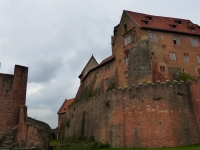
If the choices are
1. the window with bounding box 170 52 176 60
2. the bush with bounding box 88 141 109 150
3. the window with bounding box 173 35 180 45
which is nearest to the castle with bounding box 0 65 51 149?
the bush with bounding box 88 141 109 150

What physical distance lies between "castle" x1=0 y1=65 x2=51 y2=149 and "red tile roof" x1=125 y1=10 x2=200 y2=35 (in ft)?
78.8

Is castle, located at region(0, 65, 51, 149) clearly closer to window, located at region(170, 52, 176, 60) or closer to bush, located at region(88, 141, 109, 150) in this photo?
bush, located at region(88, 141, 109, 150)

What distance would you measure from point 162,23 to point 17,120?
32212 millimetres

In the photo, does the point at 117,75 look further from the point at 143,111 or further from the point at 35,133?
the point at 35,133

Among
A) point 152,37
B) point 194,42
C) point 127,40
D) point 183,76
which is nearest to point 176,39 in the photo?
point 194,42

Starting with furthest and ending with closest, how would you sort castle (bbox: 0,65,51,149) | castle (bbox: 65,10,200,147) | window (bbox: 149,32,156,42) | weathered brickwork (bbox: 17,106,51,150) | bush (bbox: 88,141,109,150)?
Answer: 1. window (bbox: 149,32,156,42)
2. bush (bbox: 88,141,109,150)
3. castle (bbox: 65,10,200,147)
4. castle (bbox: 0,65,51,149)
5. weathered brickwork (bbox: 17,106,51,150)

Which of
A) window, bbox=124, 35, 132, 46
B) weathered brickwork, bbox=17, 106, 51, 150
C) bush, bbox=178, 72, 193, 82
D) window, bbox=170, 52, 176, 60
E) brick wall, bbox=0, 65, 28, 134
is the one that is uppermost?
window, bbox=124, 35, 132, 46

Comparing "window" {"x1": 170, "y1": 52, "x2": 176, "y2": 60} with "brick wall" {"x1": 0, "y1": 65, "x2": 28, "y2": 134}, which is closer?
"brick wall" {"x1": 0, "y1": 65, "x2": 28, "y2": 134}

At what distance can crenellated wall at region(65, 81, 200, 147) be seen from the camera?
2564 centimetres

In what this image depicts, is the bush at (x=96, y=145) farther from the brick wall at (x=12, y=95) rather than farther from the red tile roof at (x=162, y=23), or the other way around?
the red tile roof at (x=162, y=23)

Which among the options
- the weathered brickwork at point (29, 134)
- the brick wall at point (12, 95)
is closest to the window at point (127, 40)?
the brick wall at point (12, 95)

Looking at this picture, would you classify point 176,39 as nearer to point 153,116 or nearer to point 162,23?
point 162,23

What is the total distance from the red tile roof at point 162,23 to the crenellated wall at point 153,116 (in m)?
16.5

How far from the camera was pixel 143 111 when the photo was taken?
27.2 meters
